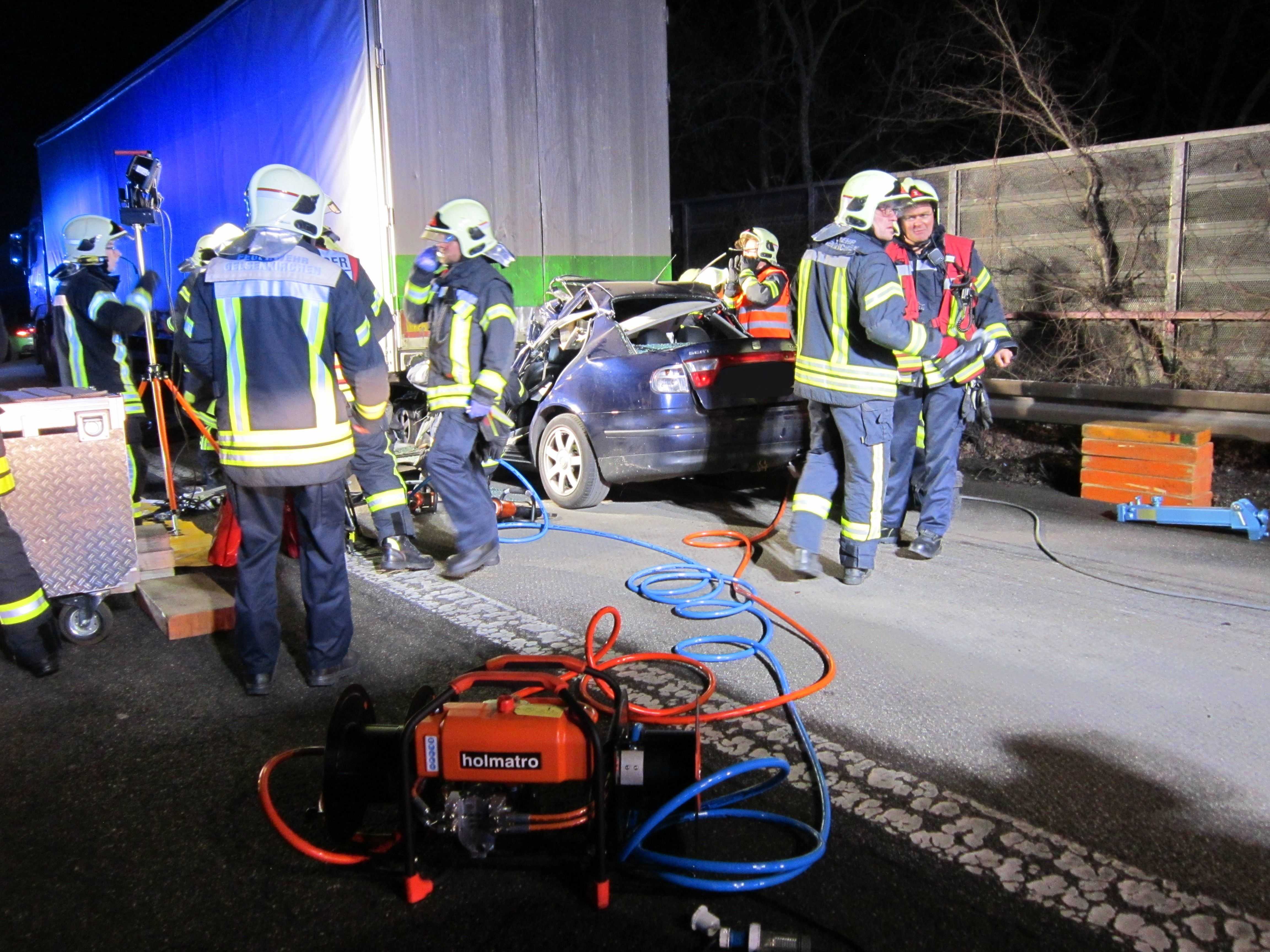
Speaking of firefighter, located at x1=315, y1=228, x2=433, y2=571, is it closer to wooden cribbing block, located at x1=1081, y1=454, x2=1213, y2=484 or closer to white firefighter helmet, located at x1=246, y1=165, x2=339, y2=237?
white firefighter helmet, located at x1=246, y1=165, x2=339, y2=237

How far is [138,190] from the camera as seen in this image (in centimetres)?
694

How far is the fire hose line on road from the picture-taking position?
286cm

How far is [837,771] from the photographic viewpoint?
3.50 m

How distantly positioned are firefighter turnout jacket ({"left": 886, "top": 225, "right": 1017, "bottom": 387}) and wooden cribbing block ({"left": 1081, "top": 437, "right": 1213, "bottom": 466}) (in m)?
1.87

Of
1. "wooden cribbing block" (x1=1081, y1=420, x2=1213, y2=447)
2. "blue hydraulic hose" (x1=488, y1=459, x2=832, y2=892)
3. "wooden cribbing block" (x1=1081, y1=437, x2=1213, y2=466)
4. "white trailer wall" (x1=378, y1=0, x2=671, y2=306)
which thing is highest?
"white trailer wall" (x1=378, y1=0, x2=671, y2=306)

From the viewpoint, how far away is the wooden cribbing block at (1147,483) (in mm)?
7012

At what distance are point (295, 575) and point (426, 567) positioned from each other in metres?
0.76

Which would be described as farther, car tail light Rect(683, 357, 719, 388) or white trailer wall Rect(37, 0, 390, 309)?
white trailer wall Rect(37, 0, 390, 309)

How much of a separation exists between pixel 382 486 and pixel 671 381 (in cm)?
212

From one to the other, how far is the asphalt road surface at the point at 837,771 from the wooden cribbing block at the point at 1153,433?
1222 millimetres

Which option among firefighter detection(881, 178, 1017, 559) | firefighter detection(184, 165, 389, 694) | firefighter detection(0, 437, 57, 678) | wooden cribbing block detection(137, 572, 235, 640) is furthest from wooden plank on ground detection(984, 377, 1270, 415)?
firefighter detection(0, 437, 57, 678)

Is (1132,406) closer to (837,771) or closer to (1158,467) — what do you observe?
(1158,467)

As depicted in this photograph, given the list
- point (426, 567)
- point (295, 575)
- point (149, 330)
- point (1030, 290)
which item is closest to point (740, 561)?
point (426, 567)

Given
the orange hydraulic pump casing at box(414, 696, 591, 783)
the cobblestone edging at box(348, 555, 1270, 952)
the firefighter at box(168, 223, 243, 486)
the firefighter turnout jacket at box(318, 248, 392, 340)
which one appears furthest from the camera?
the firefighter turnout jacket at box(318, 248, 392, 340)
